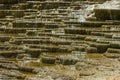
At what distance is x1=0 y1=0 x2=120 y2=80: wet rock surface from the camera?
49.2 ft

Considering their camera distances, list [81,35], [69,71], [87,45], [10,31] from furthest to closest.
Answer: [10,31] → [81,35] → [87,45] → [69,71]

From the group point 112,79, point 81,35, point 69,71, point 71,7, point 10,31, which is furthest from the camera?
point 71,7

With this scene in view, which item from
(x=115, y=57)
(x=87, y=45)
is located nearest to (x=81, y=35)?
(x=87, y=45)

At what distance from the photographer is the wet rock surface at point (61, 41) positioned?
1500 centimetres

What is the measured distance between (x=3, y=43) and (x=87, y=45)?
16.3ft

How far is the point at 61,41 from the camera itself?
18453 mm

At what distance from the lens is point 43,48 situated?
59.9 feet

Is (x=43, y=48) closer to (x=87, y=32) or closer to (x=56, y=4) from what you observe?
(x=87, y=32)

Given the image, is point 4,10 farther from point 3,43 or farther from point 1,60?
point 1,60

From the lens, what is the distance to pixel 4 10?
87.7ft

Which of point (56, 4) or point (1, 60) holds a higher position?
point (56, 4)

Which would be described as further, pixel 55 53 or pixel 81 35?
pixel 81 35

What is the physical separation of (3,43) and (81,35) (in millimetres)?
4061

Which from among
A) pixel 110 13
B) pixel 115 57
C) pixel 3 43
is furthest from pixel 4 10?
pixel 115 57
